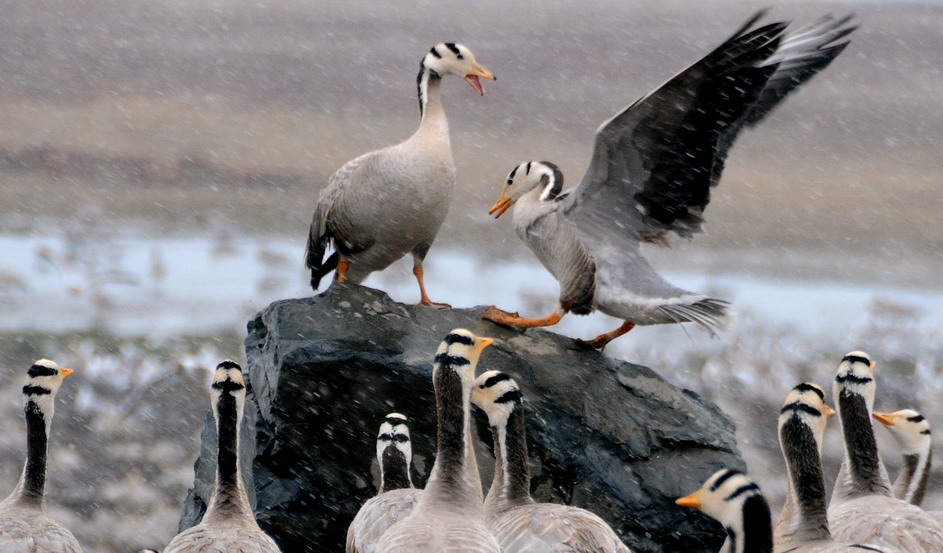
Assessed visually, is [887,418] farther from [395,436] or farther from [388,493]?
[388,493]

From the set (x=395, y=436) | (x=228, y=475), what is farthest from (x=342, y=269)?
(x=228, y=475)

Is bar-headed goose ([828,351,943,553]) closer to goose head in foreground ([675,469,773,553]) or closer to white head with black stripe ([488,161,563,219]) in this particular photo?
goose head in foreground ([675,469,773,553])

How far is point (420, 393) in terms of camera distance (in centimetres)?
664

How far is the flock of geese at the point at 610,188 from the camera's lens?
6.39 metres

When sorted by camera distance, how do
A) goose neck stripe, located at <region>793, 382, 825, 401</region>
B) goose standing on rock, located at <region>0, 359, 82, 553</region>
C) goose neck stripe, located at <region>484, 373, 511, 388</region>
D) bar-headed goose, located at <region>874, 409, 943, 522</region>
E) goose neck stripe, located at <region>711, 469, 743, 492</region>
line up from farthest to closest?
bar-headed goose, located at <region>874, 409, 943, 522</region> → goose neck stripe, located at <region>484, 373, 511, 388</region> → goose neck stripe, located at <region>793, 382, 825, 401</region> → goose standing on rock, located at <region>0, 359, 82, 553</region> → goose neck stripe, located at <region>711, 469, 743, 492</region>

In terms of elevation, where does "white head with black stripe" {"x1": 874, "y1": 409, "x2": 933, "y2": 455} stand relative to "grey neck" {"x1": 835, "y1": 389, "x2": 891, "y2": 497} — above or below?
above

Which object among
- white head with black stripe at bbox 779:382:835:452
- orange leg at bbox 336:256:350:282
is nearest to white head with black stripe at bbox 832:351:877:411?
white head with black stripe at bbox 779:382:835:452

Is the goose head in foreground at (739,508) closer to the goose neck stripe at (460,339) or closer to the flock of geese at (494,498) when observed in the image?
the flock of geese at (494,498)

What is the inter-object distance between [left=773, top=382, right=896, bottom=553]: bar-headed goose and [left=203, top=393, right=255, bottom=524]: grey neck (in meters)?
2.82

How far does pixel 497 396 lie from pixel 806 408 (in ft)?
5.64

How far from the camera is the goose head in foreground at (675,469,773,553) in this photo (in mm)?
4441

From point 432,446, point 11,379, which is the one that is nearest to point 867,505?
point 432,446

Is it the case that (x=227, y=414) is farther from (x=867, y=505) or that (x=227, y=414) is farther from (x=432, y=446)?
(x=867, y=505)

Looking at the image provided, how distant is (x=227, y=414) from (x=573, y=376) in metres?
2.25
